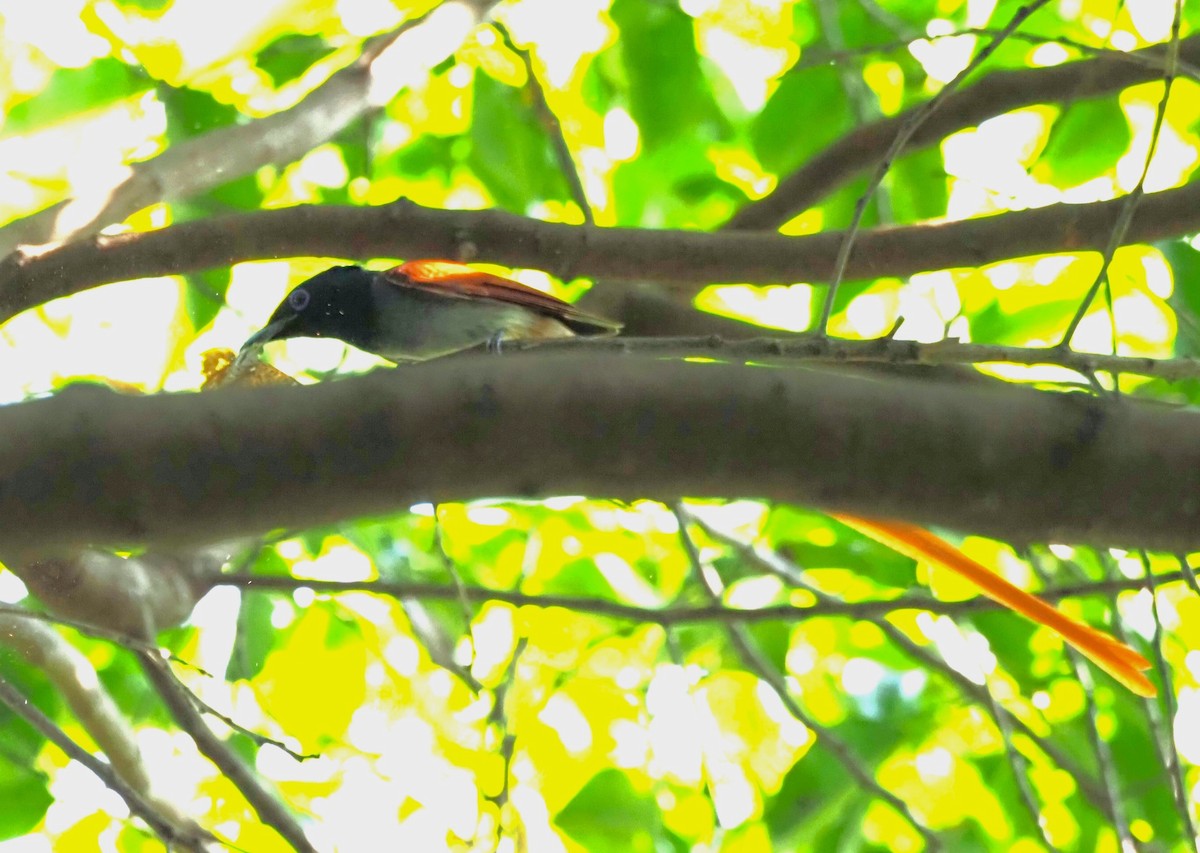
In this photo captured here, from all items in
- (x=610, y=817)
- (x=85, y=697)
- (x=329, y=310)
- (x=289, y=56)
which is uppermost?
(x=289, y=56)

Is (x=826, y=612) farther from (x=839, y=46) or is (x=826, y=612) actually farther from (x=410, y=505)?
(x=839, y=46)

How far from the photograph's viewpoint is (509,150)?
2.67 meters

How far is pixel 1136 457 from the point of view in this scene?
926 millimetres

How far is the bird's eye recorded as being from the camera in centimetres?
296

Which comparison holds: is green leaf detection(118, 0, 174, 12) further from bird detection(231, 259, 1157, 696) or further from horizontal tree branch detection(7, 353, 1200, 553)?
horizontal tree branch detection(7, 353, 1200, 553)

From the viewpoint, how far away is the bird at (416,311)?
9.71 ft

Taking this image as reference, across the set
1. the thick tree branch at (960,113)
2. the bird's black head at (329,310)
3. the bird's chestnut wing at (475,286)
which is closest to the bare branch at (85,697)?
the bird's black head at (329,310)

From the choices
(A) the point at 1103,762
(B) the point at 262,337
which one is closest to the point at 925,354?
(A) the point at 1103,762

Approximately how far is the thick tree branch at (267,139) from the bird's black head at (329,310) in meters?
0.61

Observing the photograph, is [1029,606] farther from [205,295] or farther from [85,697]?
[205,295]

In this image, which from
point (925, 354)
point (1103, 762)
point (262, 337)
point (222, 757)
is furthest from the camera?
point (262, 337)

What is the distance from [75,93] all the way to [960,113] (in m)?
1.84

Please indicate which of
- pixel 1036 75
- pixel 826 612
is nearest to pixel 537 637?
pixel 826 612

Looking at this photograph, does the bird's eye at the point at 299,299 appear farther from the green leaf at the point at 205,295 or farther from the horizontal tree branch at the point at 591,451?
the horizontal tree branch at the point at 591,451
